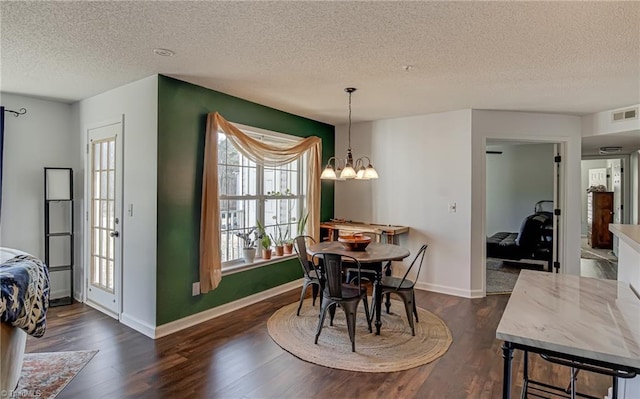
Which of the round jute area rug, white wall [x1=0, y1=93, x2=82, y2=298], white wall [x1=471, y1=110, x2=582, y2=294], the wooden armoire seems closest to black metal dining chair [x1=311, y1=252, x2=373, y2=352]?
the round jute area rug

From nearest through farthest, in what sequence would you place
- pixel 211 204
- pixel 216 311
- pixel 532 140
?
pixel 211 204
pixel 216 311
pixel 532 140

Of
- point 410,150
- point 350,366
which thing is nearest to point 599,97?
point 410,150

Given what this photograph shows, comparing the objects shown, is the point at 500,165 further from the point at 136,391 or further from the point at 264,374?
the point at 136,391

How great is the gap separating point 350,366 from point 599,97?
12.7 ft

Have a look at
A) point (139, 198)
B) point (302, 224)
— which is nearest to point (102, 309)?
point (139, 198)

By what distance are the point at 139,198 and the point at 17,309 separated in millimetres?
1554

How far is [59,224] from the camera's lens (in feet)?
14.1

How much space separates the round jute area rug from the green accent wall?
854 mm

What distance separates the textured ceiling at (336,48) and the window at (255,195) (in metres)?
0.79

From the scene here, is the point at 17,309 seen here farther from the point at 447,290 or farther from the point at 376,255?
the point at 447,290

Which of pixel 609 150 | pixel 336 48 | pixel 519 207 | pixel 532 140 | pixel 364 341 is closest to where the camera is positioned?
pixel 336 48

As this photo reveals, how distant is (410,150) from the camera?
4.96m

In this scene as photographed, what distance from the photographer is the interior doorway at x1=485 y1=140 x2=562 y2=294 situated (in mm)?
6154

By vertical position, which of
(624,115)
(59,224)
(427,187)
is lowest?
(59,224)
